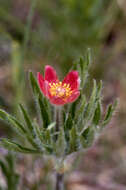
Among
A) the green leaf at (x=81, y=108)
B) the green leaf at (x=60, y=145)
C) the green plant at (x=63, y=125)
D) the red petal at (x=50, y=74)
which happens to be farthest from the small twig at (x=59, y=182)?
the red petal at (x=50, y=74)

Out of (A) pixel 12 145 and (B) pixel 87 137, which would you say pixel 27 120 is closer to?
(A) pixel 12 145

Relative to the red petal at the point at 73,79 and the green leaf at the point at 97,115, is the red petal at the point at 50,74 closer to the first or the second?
the red petal at the point at 73,79

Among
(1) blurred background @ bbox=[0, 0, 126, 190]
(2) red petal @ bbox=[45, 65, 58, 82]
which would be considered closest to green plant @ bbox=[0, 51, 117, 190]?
(2) red petal @ bbox=[45, 65, 58, 82]

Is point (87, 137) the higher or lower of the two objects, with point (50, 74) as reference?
lower

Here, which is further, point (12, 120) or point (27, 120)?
point (27, 120)

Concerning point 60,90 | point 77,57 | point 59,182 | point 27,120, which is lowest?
point 59,182

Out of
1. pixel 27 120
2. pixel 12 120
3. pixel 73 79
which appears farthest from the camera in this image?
pixel 73 79

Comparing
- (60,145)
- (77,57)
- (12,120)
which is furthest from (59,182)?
(77,57)

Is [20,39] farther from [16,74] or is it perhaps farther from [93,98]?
[93,98]
